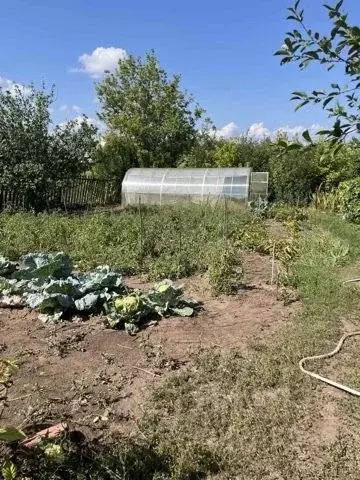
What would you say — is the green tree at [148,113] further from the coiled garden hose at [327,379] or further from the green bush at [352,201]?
the coiled garden hose at [327,379]

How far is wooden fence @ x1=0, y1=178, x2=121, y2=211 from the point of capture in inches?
534

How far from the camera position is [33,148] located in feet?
44.3

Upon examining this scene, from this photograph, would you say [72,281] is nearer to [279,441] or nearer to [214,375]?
[214,375]

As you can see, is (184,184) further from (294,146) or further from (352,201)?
(294,146)

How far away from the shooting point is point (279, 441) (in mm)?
2861

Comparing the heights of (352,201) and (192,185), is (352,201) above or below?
below

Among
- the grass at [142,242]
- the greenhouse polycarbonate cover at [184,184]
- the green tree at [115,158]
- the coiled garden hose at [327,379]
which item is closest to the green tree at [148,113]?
the green tree at [115,158]

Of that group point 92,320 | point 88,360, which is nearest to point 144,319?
point 92,320

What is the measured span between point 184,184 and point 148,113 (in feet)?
29.6

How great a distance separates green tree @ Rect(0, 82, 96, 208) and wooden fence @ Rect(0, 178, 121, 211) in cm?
15

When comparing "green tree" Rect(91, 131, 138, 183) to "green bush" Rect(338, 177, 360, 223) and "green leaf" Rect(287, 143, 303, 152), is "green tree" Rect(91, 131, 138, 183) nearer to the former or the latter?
"green bush" Rect(338, 177, 360, 223)

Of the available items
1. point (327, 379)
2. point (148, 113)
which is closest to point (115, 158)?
point (148, 113)

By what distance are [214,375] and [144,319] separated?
1.34m

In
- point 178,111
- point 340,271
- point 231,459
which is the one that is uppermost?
point 178,111
